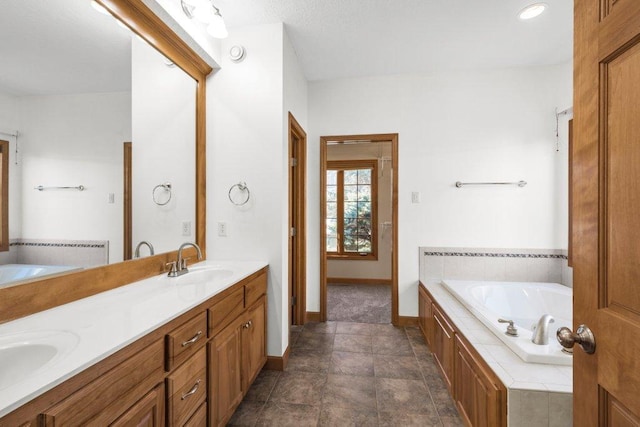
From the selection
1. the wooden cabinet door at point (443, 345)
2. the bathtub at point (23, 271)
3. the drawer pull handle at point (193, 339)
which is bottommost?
the wooden cabinet door at point (443, 345)

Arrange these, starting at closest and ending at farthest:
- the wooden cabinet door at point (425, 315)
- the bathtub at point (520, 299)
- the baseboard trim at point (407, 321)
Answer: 1. the bathtub at point (520, 299)
2. the wooden cabinet door at point (425, 315)
3. the baseboard trim at point (407, 321)

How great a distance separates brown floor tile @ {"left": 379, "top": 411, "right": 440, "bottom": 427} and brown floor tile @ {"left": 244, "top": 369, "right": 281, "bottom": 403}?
0.74 meters

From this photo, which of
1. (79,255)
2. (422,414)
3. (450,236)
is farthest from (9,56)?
(450,236)

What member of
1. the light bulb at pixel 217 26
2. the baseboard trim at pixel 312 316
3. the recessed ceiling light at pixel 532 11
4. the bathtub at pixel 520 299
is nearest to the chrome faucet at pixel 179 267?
the light bulb at pixel 217 26

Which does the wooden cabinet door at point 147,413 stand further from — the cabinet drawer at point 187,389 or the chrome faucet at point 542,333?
the chrome faucet at point 542,333

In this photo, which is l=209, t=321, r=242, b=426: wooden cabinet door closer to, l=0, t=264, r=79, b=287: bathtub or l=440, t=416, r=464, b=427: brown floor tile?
l=0, t=264, r=79, b=287: bathtub

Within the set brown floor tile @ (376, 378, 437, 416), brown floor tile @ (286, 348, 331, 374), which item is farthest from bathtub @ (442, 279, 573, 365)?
brown floor tile @ (286, 348, 331, 374)

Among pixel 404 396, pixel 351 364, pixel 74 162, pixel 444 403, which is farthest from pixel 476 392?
pixel 74 162

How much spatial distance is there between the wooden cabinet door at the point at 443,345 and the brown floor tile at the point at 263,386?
118 centimetres

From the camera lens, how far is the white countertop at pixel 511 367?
3.98 ft

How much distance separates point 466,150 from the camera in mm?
2928

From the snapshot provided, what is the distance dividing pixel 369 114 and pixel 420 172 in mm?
817

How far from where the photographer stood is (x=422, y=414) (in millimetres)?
1716

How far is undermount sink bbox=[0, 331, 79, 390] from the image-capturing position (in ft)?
2.71
